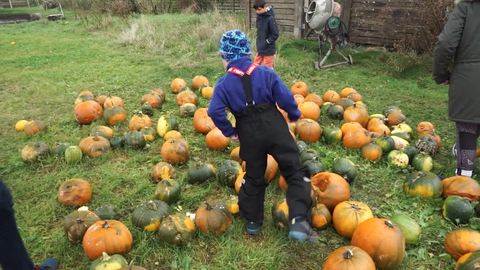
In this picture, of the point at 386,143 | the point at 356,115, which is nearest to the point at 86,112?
the point at 356,115

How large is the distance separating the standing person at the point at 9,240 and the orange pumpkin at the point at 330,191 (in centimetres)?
258

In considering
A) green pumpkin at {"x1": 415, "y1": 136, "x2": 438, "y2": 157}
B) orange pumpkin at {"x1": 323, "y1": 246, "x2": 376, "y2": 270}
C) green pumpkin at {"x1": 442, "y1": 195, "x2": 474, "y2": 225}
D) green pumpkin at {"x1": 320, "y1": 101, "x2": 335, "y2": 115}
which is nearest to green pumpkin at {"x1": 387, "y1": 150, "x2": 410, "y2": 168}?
green pumpkin at {"x1": 415, "y1": 136, "x2": 438, "y2": 157}

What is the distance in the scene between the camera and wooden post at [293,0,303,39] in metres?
12.5

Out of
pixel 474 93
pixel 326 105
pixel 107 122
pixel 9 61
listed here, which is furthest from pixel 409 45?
pixel 9 61

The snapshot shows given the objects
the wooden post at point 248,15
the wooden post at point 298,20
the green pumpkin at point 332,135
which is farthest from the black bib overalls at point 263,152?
the wooden post at point 248,15

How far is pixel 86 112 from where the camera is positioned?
19.7 feet

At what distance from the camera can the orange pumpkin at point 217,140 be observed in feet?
16.6

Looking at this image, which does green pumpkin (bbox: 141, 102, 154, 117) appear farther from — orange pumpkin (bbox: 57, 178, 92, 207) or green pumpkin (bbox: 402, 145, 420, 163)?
green pumpkin (bbox: 402, 145, 420, 163)

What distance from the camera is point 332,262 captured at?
9.09ft

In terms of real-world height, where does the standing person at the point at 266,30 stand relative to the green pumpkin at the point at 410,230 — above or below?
above

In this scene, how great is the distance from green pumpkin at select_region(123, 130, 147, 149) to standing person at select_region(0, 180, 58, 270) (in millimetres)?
2669

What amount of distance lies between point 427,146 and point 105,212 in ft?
13.8

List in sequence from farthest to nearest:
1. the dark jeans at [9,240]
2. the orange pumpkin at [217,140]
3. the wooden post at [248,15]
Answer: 1. the wooden post at [248,15]
2. the orange pumpkin at [217,140]
3. the dark jeans at [9,240]

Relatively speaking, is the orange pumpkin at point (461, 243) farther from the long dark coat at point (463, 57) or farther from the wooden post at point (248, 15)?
the wooden post at point (248, 15)
